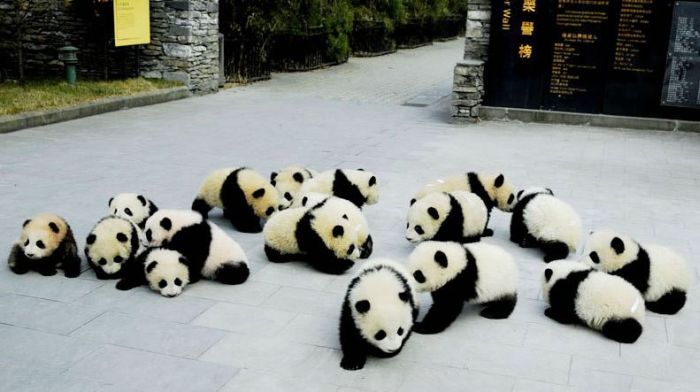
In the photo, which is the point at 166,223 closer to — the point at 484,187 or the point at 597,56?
the point at 484,187

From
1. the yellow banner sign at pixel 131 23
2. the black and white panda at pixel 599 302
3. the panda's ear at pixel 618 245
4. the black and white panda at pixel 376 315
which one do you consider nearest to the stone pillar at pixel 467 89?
the yellow banner sign at pixel 131 23

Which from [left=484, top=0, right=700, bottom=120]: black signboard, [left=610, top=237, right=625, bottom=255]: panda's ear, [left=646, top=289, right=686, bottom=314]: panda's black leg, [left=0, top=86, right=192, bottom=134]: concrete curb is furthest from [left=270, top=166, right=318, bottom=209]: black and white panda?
[left=484, top=0, right=700, bottom=120]: black signboard

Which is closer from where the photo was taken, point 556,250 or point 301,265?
point 301,265

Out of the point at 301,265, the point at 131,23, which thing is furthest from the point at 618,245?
the point at 131,23

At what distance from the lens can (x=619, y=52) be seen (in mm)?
13344

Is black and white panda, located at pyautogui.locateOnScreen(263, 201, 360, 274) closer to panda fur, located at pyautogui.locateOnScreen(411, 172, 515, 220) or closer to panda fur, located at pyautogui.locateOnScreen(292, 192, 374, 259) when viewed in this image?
panda fur, located at pyautogui.locateOnScreen(292, 192, 374, 259)

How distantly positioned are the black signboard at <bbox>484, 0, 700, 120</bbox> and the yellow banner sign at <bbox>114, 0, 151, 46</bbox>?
6619mm

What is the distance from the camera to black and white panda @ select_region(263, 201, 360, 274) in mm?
6090

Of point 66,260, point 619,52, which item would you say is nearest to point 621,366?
point 66,260

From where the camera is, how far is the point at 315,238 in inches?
242

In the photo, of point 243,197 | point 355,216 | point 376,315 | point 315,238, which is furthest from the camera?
point 243,197

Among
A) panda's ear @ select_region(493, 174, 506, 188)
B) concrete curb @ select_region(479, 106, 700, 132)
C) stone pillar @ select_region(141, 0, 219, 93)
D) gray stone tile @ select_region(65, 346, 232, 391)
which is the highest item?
stone pillar @ select_region(141, 0, 219, 93)

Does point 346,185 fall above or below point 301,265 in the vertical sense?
above

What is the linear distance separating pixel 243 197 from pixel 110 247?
1.55 m
